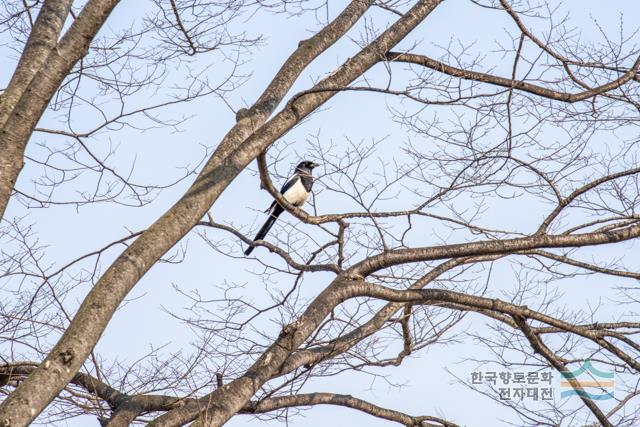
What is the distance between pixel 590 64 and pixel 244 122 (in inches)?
79.7

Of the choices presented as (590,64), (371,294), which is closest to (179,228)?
(371,294)

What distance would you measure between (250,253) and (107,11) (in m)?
1.90

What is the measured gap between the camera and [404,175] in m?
4.57

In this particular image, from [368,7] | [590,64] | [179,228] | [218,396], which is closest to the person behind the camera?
[179,228]

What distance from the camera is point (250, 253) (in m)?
4.93

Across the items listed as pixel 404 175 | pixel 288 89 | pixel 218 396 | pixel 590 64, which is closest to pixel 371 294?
pixel 404 175

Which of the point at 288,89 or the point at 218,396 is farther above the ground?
the point at 288,89

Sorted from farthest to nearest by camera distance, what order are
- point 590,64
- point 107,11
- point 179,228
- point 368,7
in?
point 368,7, point 590,64, point 179,228, point 107,11

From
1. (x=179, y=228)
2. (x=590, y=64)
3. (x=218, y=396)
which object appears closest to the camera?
(x=179, y=228)

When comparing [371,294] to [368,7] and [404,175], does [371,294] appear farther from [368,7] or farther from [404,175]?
[368,7]

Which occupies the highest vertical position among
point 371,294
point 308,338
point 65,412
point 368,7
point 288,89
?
point 368,7

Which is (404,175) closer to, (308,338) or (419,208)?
(419,208)

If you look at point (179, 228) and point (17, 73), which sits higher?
point (17, 73)

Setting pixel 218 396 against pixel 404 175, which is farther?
pixel 404 175
